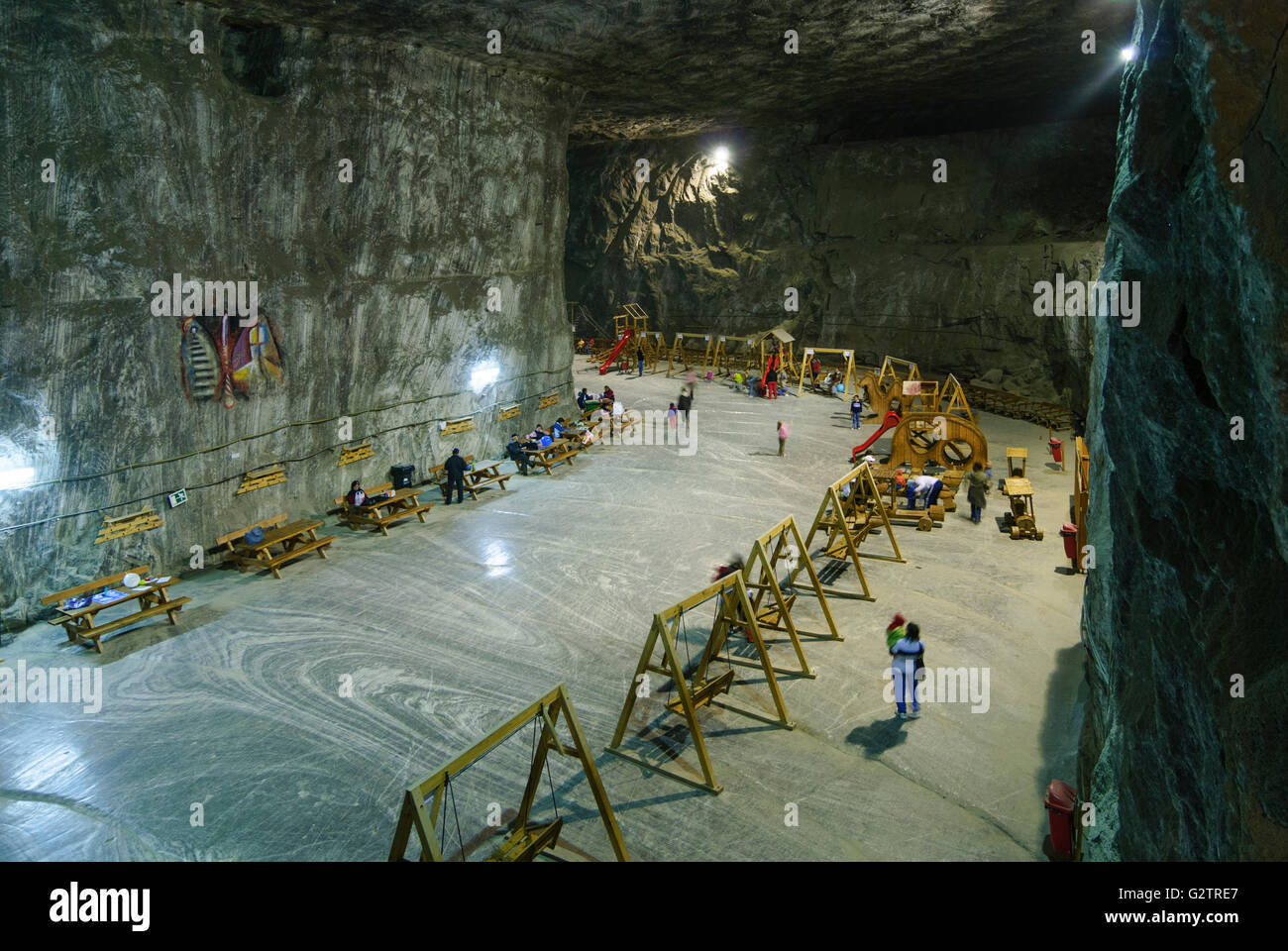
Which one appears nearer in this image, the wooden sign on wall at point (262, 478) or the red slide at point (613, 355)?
the wooden sign on wall at point (262, 478)

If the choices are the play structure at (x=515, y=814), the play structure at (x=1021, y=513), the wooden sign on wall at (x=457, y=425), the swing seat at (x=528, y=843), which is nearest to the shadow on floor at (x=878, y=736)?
the play structure at (x=515, y=814)

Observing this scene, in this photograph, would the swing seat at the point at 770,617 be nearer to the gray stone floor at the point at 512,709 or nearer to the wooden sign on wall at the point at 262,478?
the gray stone floor at the point at 512,709

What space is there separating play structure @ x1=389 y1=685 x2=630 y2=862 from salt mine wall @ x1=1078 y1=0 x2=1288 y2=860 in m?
4.11

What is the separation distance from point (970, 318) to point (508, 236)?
18.7 metres

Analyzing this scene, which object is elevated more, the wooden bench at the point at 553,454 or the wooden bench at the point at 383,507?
the wooden bench at the point at 553,454

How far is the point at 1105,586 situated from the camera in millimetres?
7391

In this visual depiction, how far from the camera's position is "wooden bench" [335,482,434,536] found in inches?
680

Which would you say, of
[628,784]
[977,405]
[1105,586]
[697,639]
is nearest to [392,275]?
[697,639]

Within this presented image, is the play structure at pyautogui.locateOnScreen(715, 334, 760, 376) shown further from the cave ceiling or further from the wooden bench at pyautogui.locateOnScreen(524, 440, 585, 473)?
the wooden bench at pyautogui.locateOnScreen(524, 440, 585, 473)

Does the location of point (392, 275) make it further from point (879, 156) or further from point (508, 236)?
point (879, 156)

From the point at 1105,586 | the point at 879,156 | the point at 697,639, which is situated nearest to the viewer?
the point at 1105,586

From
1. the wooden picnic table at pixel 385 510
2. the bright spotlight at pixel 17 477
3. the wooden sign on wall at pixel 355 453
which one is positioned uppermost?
the bright spotlight at pixel 17 477

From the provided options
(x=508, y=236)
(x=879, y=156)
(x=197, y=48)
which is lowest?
(x=508, y=236)

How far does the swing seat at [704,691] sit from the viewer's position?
32.2 feet
